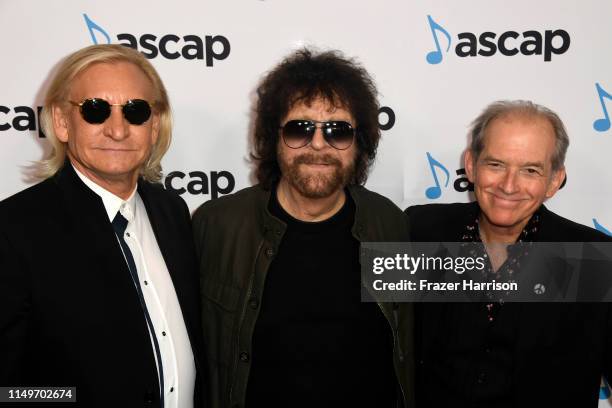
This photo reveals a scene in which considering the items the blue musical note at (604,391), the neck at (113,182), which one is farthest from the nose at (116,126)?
the blue musical note at (604,391)

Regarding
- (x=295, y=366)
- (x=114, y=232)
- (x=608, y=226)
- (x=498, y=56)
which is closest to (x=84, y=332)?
(x=114, y=232)

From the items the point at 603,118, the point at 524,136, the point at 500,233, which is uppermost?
the point at 603,118

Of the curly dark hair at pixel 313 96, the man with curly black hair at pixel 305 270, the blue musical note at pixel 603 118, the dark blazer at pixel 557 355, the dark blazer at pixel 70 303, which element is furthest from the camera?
the blue musical note at pixel 603 118

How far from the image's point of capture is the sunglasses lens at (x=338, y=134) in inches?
93.9

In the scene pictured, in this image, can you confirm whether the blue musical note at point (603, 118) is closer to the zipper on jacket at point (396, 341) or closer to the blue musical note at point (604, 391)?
the blue musical note at point (604, 391)

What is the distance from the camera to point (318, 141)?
2.37 meters

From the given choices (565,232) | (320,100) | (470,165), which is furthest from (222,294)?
(565,232)

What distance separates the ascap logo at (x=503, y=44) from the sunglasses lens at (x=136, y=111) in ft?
5.59

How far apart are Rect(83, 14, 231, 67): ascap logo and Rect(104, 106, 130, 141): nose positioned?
42.9 inches

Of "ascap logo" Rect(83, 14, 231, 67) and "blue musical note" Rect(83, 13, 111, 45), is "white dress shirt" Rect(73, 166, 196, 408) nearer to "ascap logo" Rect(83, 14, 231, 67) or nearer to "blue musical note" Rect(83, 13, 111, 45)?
"ascap logo" Rect(83, 14, 231, 67)

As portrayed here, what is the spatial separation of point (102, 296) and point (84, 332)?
0.43ft

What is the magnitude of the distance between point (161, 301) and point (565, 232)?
1788 millimetres

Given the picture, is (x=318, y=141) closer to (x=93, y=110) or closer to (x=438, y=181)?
(x=93, y=110)

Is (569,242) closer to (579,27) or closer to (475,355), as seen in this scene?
(475,355)
